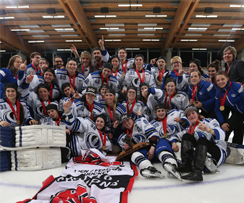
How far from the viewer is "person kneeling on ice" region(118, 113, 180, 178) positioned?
260 centimetres

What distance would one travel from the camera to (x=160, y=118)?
3611 millimetres

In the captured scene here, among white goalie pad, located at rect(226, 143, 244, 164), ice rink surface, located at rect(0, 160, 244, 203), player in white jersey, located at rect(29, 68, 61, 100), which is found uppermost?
player in white jersey, located at rect(29, 68, 61, 100)

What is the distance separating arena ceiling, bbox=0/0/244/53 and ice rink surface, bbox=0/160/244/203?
6851 mm

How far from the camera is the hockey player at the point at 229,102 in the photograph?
3381mm

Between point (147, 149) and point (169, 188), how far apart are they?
0.94m

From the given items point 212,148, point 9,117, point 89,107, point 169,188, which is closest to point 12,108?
point 9,117

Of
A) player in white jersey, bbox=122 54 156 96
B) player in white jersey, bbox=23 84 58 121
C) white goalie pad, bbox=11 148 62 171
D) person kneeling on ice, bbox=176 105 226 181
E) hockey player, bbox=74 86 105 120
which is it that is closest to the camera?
person kneeling on ice, bbox=176 105 226 181

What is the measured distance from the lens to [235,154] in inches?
122

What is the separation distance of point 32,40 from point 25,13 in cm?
371

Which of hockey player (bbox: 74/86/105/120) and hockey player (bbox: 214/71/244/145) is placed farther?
hockey player (bbox: 74/86/105/120)

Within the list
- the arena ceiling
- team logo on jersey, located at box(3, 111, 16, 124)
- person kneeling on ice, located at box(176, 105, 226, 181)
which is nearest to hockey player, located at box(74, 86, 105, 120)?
team logo on jersey, located at box(3, 111, 16, 124)

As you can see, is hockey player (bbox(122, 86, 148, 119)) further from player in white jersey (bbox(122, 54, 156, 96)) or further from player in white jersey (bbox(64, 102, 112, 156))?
player in white jersey (bbox(122, 54, 156, 96))

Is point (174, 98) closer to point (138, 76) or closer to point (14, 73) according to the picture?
point (138, 76)

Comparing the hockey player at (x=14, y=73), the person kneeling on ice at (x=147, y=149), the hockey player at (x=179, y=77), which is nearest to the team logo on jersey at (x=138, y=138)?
the person kneeling on ice at (x=147, y=149)
